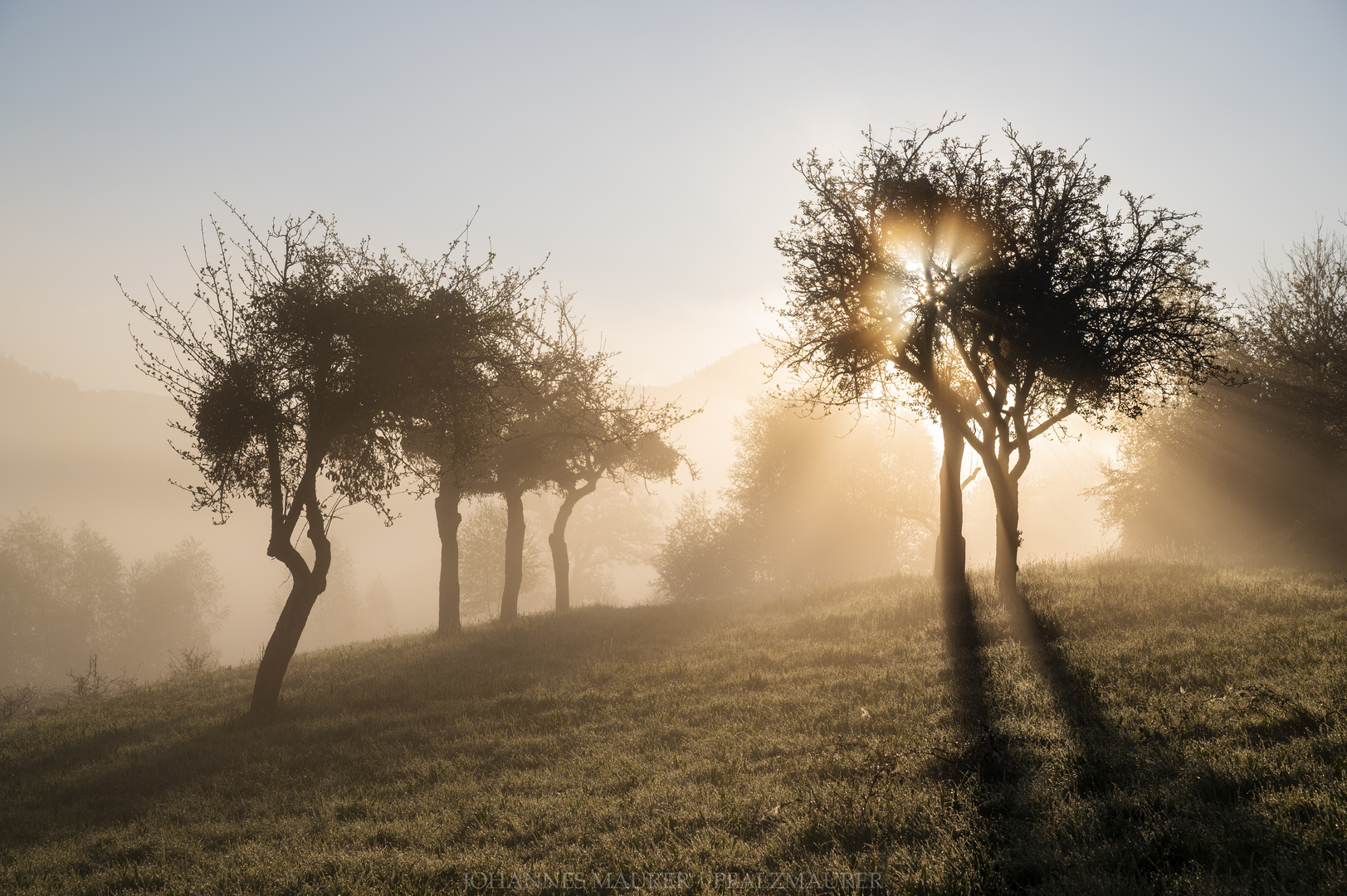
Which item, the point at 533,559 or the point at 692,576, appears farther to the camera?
the point at 533,559

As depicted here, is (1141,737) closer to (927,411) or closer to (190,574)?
(927,411)

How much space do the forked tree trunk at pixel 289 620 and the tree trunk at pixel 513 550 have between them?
37.4 feet

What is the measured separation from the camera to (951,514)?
18703 millimetres

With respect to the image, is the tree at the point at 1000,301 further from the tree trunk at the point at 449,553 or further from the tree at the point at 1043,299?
the tree trunk at the point at 449,553

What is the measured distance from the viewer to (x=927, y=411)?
20.3 metres

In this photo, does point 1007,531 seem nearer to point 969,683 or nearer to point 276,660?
point 969,683

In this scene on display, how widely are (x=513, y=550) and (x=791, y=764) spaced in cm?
2172

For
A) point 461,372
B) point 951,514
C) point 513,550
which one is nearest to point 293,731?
point 461,372

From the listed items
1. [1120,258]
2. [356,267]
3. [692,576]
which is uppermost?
[356,267]

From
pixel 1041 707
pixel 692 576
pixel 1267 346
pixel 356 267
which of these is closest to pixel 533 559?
pixel 692 576

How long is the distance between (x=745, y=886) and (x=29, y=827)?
1067cm

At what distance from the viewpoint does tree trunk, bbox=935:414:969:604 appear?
18109mm

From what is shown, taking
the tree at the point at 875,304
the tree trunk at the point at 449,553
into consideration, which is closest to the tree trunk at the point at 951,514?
the tree at the point at 875,304

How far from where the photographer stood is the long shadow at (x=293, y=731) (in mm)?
10914
